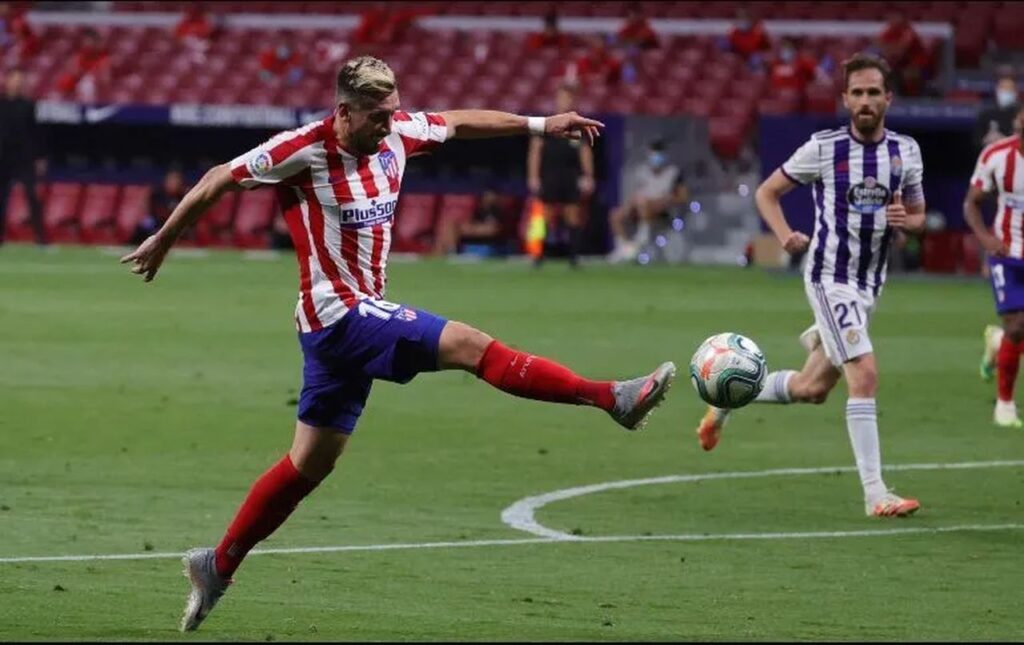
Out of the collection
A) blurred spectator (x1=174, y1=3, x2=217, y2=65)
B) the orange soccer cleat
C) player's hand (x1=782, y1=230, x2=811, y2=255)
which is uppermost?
player's hand (x1=782, y1=230, x2=811, y2=255)

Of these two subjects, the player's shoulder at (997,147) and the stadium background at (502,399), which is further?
the player's shoulder at (997,147)

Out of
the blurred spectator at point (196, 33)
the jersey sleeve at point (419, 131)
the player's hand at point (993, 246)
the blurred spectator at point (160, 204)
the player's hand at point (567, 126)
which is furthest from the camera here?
the blurred spectator at point (196, 33)

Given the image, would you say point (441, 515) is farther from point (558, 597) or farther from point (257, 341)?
point (257, 341)

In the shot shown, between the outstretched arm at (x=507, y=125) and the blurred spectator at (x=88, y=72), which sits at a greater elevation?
the outstretched arm at (x=507, y=125)

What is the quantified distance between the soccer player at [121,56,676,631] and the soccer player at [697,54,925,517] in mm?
3426

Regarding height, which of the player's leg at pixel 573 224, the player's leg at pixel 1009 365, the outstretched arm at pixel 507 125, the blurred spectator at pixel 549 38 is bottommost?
the player's leg at pixel 573 224

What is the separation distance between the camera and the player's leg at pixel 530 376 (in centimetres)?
834

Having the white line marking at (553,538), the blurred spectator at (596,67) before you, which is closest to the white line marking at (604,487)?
the white line marking at (553,538)

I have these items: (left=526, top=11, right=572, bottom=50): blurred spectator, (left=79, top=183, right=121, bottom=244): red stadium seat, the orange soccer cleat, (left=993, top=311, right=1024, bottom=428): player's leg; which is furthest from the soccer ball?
(left=526, top=11, right=572, bottom=50): blurred spectator

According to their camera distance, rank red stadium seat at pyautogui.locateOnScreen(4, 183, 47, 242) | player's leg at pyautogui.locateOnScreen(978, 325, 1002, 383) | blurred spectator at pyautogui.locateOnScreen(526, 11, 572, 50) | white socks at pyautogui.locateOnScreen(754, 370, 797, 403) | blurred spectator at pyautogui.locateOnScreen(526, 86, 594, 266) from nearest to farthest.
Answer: white socks at pyautogui.locateOnScreen(754, 370, 797, 403), player's leg at pyautogui.locateOnScreen(978, 325, 1002, 383), blurred spectator at pyautogui.locateOnScreen(526, 86, 594, 266), red stadium seat at pyautogui.locateOnScreen(4, 183, 47, 242), blurred spectator at pyautogui.locateOnScreen(526, 11, 572, 50)

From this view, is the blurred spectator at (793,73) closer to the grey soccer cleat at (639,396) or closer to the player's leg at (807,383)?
the player's leg at (807,383)

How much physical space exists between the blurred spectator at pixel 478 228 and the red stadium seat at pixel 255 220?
2852 millimetres

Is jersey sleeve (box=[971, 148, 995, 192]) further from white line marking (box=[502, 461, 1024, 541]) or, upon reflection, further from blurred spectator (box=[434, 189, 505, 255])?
blurred spectator (box=[434, 189, 505, 255])

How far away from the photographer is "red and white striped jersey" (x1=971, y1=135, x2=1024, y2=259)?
15.2 metres
